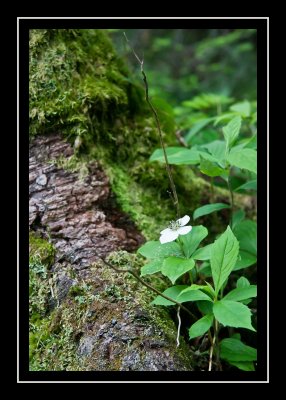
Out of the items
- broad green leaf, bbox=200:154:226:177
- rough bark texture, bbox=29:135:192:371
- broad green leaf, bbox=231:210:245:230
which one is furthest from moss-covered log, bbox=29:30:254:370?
broad green leaf, bbox=200:154:226:177

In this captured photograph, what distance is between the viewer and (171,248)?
5.73 ft

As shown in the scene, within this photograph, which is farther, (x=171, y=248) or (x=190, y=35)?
(x=190, y=35)

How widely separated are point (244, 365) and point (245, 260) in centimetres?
52

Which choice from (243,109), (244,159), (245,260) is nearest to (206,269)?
(245,260)

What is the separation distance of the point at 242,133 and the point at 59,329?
3.04m

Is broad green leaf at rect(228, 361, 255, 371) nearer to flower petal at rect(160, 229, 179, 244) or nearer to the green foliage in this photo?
the green foliage

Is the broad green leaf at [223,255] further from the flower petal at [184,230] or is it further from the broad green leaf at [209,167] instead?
the broad green leaf at [209,167]

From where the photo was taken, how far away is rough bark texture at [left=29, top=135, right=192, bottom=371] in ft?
5.17

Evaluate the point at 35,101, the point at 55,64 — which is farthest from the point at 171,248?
the point at 55,64

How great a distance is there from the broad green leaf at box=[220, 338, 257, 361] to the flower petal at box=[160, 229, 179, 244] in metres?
0.55

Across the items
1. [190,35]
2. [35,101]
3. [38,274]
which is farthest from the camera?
[190,35]

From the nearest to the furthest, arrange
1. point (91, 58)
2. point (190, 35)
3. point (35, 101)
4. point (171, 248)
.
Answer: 1. point (171, 248)
2. point (35, 101)
3. point (91, 58)
4. point (190, 35)
